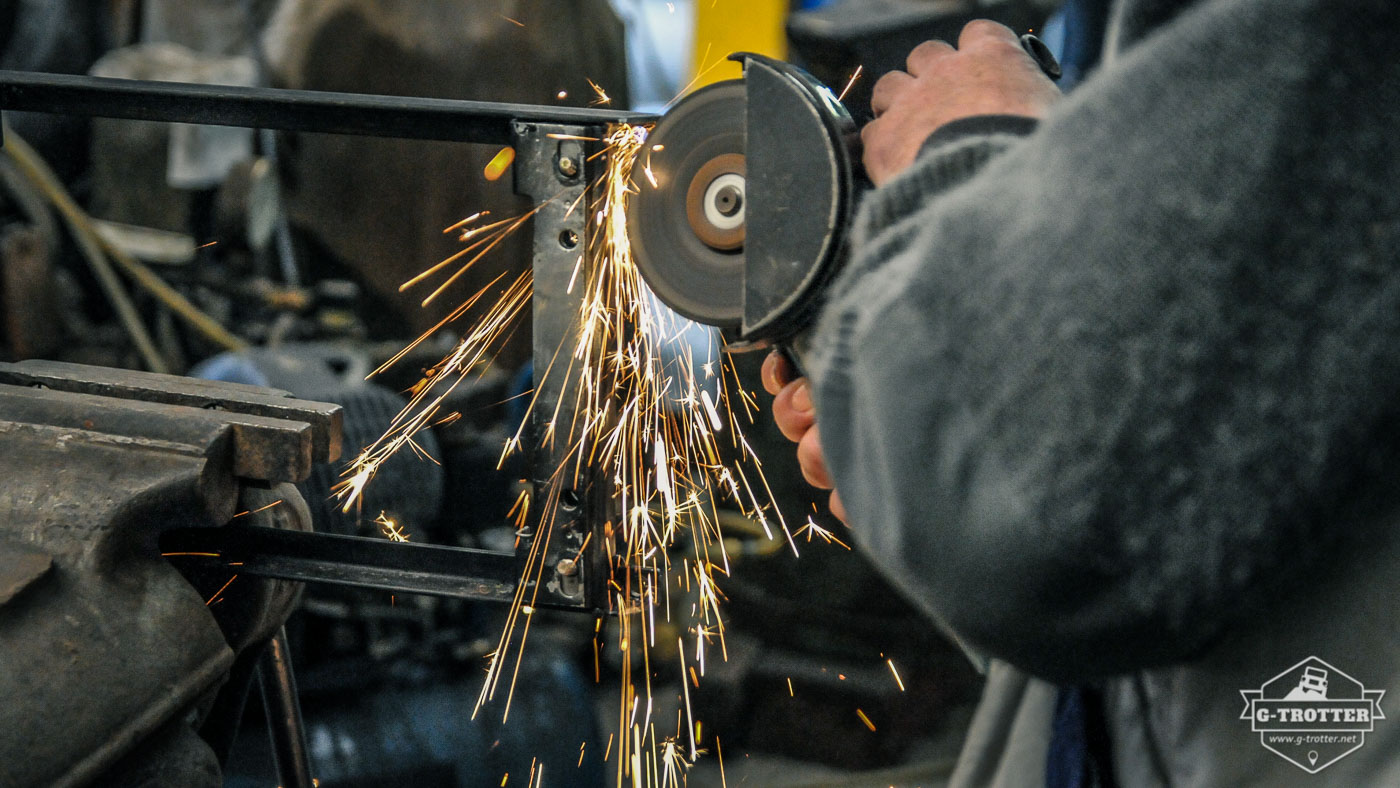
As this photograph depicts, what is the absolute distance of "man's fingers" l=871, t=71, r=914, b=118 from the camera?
1.06 metres

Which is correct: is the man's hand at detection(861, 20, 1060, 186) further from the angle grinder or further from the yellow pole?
the yellow pole

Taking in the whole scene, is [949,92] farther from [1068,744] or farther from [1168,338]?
[1068,744]

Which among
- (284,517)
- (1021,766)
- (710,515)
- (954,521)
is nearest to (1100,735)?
(1021,766)

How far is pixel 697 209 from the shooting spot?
1.19m

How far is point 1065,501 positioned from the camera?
24.5 inches

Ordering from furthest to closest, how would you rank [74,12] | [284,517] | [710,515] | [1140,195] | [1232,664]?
[74,12]
[710,515]
[284,517]
[1232,664]
[1140,195]

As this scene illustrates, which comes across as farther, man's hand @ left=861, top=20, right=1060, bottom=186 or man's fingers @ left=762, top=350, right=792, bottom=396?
man's fingers @ left=762, top=350, right=792, bottom=396

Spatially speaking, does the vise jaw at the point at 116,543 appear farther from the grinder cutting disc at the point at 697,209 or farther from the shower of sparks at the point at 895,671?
the shower of sparks at the point at 895,671

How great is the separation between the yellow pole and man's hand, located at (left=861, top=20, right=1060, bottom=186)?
8.54 ft

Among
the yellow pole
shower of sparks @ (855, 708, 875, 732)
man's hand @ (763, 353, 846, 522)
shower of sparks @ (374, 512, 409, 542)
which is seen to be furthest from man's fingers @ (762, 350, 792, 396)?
shower of sparks @ (855, 708, 875, 732)

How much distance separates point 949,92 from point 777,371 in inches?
17.0

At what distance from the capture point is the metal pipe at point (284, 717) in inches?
64.8

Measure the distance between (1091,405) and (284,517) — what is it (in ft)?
4.13

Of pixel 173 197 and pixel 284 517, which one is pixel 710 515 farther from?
pixel 173 197
